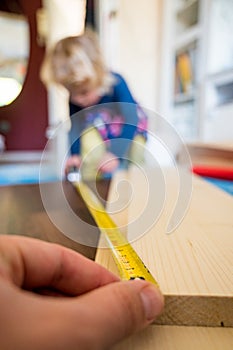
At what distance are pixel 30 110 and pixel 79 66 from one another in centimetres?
151

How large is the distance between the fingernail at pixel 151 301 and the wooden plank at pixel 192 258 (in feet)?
0.12

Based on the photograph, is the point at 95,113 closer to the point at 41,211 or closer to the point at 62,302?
the point at 41,211

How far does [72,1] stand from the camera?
6.89 ft

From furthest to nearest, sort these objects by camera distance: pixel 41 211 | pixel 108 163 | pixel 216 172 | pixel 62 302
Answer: pixel 108 163 < pixel 216 172 < pixel 41 211 < pixel 62 302

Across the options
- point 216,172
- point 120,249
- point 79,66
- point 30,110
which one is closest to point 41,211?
point 120,249

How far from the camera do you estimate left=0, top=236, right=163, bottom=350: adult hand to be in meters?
0.14

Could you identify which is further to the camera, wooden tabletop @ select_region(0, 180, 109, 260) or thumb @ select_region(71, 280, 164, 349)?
wooden tabletop @ select_region(0, 180, 109, 260)

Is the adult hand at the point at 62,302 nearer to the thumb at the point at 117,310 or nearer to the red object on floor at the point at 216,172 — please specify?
the thumb at the point at 117,310

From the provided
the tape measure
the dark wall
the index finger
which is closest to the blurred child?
the tape measure

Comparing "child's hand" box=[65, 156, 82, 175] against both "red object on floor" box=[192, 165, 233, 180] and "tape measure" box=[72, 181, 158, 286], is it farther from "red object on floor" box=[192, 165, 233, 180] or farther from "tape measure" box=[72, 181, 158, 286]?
"tape measure" box=[72, 181, 158, 286]

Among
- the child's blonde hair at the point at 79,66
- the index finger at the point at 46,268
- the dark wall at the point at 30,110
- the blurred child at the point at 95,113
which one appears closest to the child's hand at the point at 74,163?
the blurred child at the point at 95,113

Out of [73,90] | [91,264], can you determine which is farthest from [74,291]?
[73,90]

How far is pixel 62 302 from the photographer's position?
16 cm

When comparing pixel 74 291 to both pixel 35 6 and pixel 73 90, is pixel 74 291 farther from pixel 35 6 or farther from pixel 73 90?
pixel 35 6
